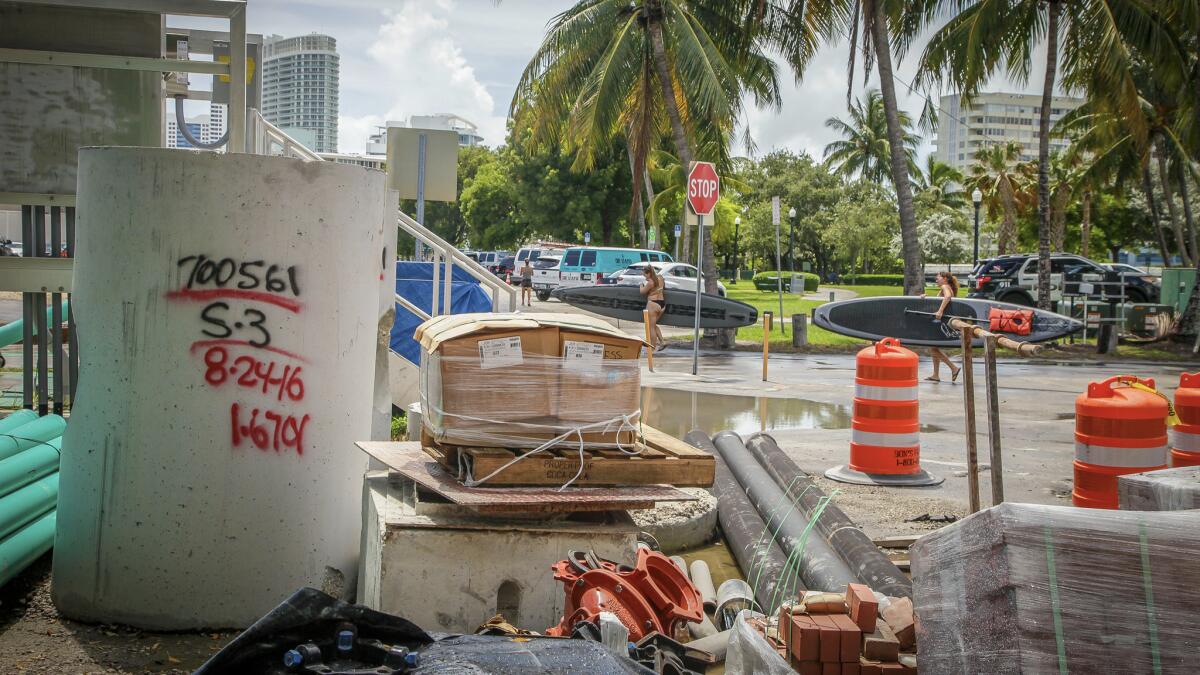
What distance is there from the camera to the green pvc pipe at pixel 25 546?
17.2 feet

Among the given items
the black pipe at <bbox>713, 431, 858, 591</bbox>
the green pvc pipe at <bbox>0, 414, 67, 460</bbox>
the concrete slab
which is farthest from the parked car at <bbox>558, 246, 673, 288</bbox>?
the green pvc pipe at <bbox>0, 414, 67, 460</bbox>

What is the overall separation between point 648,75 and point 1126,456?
66.9ft

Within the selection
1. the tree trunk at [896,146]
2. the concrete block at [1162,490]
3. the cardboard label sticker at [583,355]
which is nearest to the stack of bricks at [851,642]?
the concrete block at [1162,490]

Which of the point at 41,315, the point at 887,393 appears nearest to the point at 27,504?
the point at 41,315

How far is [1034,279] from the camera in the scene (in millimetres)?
31297

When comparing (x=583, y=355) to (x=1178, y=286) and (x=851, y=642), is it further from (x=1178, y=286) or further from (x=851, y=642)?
(x=1178, y=286)

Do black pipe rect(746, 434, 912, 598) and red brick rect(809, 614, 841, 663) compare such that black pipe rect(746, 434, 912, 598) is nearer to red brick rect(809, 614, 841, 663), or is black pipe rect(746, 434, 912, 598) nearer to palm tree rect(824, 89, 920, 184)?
red brick rect(809, 614, 841, 663)

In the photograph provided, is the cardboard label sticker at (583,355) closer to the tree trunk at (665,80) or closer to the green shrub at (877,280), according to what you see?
the tree trunk at (665,80)

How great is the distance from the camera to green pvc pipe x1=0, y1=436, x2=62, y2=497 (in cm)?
→ 568

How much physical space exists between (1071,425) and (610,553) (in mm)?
9470

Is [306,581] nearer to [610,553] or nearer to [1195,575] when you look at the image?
[610,553]

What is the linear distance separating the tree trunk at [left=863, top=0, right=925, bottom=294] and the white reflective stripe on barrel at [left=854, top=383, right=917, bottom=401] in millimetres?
14439

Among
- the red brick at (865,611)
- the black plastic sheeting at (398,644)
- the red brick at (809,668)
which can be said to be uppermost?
the black plastic sheeting at (398,644)

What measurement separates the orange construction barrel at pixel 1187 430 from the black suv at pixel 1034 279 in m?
21.7
